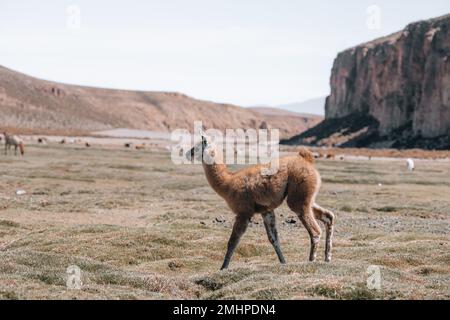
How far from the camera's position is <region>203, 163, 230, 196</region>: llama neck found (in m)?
13.6

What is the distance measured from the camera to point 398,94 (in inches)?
5600

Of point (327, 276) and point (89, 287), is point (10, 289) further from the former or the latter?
point (327, 276)

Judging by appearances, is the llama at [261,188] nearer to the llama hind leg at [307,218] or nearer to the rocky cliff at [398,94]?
the llama hind leg at [307,218]

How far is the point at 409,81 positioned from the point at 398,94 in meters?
3.80

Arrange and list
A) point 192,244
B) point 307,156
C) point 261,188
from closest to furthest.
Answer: point 261,188, point 307,156, point 192,244

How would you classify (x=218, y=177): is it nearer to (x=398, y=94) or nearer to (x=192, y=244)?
(x=192, y=244)

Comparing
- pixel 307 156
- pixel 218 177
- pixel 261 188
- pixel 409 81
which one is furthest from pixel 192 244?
pixel 409 81

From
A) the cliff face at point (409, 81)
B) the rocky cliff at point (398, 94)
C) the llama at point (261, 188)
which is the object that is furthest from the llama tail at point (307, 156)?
the cliff face at point (409, 81)

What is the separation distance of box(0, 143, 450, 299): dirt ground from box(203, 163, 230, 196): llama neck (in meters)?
1.81

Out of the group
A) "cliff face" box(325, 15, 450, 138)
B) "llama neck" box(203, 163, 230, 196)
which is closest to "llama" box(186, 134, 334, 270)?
"llama neck" box(203, 163, 230, 196)

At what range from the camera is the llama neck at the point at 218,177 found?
13.6 metres

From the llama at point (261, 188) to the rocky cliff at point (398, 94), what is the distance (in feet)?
349
